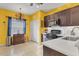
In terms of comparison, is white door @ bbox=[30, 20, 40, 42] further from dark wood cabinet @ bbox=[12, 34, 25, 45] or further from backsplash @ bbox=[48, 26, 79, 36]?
backsplash @ bbox=[48, 26, 79, 36]

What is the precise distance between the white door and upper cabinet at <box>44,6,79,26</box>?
0.18m

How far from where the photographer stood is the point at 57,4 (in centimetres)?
158

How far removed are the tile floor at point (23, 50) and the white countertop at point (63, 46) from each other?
16 centimetres

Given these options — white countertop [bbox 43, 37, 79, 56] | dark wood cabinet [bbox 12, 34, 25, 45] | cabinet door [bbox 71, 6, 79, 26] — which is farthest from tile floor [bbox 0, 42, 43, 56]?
cabinet door [bbox 71, 6, 79, 26]

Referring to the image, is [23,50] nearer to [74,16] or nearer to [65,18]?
[65,18]

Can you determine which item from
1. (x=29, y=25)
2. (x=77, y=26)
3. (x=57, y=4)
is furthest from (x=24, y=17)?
(x=77, y=26)

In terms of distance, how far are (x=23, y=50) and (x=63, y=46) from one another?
646 millimetres

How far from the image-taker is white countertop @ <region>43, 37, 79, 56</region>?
1.48 m

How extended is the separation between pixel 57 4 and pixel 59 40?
59cm

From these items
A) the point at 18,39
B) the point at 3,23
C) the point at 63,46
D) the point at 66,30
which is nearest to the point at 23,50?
the point at 18,39

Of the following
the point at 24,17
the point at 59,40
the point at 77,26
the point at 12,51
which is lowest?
the point at 12,51

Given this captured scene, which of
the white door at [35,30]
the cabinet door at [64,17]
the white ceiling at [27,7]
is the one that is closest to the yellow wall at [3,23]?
the white ceiling at [27,7]

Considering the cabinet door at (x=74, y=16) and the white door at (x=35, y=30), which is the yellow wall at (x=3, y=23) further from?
the cabinet door at (x=74, y=16)

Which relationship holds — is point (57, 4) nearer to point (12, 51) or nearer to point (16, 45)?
point (16, 45)
